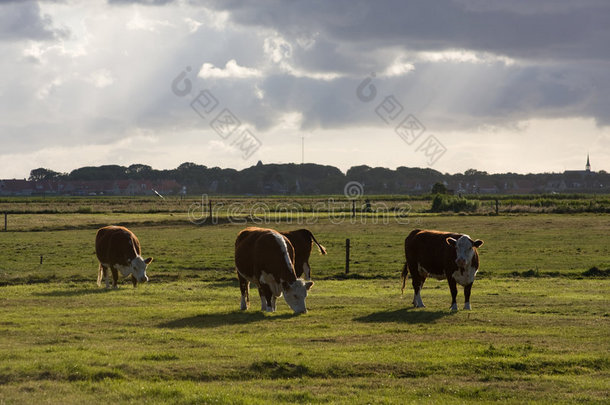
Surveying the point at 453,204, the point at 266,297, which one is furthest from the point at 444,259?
the point at 453,204

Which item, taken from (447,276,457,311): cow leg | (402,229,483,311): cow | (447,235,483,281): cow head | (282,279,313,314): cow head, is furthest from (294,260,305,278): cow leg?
(447,235,483,281): cow head

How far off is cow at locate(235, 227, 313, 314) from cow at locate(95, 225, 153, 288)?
651 centimetres

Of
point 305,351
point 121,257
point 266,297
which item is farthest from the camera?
point 121,257

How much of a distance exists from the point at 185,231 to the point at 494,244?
23815mm

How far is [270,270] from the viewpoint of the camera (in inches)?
739

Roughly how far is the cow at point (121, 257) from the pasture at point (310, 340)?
23.3 inches

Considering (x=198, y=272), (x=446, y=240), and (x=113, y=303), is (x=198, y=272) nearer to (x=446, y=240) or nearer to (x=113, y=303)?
(x=113, y=303)

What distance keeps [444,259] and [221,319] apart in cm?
631

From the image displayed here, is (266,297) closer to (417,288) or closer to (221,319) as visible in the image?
(221,319)

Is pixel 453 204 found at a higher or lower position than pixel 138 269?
higher

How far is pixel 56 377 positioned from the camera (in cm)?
1168

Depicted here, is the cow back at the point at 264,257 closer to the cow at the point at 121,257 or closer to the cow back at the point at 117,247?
the cow at the point at 121,257

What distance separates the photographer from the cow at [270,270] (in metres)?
18.6

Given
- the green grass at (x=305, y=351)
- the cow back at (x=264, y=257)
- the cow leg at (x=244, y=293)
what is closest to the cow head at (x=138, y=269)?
the green grass at (x=305, y=351)
